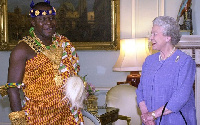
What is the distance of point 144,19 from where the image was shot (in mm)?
5340

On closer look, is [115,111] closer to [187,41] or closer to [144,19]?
[187,41]

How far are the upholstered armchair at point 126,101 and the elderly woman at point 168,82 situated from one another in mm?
1324

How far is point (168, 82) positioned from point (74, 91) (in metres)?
0.71

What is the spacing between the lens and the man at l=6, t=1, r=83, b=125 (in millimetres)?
2412

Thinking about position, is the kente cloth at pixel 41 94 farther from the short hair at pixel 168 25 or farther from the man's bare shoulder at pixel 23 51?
the short hair at pixel 168 25

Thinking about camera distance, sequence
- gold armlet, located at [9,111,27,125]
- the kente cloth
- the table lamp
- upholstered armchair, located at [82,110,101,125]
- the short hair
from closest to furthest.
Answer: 1. gold armlet, located at [9,111,27,125]
2. the kente cloth
3. the short hair
4. upholstered armchair, located at [82,110,101,125]
5. the table lamp

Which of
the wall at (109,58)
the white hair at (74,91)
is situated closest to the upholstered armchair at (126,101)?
the wall at (109,58)

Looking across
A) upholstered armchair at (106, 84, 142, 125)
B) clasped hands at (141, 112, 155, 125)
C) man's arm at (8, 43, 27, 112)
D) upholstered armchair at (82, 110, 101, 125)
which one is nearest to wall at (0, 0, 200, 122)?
upholstered armchair at (106, 84, 142, 125)

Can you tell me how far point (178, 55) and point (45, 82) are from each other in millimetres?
1033

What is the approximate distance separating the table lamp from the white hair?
7.46 feet

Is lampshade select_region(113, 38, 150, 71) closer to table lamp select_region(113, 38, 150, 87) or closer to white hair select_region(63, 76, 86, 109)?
table lamp select_region(113, 38, 150, 87)

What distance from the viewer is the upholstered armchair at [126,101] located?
4.05 meters

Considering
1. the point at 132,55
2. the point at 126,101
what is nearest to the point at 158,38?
the point at 126,101

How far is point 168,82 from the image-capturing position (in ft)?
8.32
